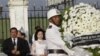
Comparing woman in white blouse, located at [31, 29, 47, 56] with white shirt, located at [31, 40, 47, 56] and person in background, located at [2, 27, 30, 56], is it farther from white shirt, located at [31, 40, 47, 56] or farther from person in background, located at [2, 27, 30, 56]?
person in background, located at [2, 27, 30, 56]

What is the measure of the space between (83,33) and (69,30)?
24cm

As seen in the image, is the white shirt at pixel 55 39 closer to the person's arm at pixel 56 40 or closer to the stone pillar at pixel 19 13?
the person's arm at pixel 56 40

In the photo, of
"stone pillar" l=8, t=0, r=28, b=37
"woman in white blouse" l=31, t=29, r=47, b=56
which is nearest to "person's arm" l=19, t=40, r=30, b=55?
"woman in white blouse" l=31, t=29, r=47, b=56

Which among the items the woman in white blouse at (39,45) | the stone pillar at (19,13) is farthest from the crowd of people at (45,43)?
the stone pillar at (19,13)

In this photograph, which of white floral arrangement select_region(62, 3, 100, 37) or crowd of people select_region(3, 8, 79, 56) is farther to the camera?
crowd of people select_region(3, 8, 79, 56)

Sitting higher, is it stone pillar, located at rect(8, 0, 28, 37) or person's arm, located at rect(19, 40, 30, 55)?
stone pillar, located at rect(8, 0, 28, 37)

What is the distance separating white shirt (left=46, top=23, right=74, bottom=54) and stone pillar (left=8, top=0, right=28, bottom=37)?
5.92 m

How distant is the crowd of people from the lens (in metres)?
8.01

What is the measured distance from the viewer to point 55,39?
808 cm

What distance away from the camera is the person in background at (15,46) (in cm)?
912

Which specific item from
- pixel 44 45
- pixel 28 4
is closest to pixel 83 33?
pixel 44 45

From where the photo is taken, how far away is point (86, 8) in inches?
313

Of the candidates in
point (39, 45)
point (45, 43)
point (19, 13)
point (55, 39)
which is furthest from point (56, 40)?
point (19, 13)

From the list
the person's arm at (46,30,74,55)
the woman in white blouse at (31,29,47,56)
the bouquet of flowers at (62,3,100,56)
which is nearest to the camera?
the bouquet of flowers at (62,3,100,56)
